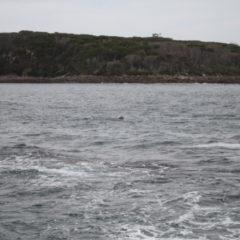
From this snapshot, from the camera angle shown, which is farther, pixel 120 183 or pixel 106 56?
pixel 106 56

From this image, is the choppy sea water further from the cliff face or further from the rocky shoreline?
the cliff face

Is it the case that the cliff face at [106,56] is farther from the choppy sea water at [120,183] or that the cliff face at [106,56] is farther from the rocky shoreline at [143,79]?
the choppy sea water at [120,183]

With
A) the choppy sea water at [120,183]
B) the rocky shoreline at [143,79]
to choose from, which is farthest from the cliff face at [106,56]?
the choppy sea water at [120,183]

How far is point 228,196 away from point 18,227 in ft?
21.0

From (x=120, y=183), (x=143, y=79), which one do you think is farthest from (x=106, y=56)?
(x=120, y=183)

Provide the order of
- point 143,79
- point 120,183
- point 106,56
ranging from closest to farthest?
1. point 120,183
2. point 143,79
3. point 106,56

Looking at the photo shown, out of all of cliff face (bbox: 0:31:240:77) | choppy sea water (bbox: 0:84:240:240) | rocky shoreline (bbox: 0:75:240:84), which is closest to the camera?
choppy sea water (bbox: 0:84:240:240)

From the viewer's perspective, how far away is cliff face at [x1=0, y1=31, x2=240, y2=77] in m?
137

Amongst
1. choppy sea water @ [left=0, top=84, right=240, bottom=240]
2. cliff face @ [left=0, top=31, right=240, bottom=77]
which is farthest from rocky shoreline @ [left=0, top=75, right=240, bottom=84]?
choppy sea water @ [left=0, top=84, right=240, bottom=240]

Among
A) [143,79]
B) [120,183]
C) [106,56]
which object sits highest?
[106,56]

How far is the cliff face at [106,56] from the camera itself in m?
137

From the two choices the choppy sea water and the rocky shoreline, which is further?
the rocky shoreline

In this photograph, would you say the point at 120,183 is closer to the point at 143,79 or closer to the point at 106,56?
the point at 143,79

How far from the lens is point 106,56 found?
146 metres
